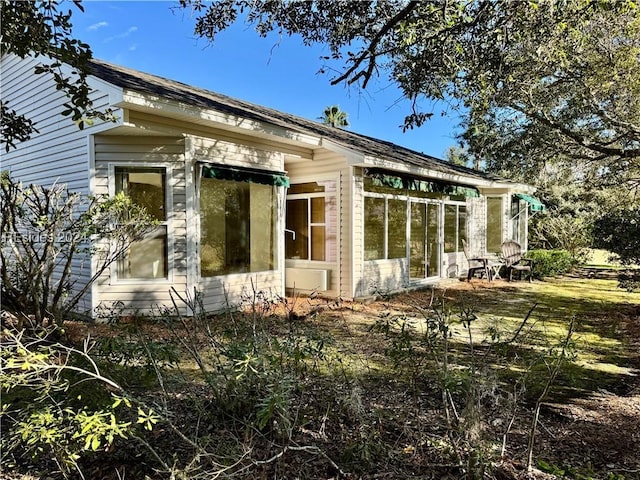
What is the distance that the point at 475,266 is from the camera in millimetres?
13945

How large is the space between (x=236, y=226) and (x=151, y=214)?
1659 millimetres

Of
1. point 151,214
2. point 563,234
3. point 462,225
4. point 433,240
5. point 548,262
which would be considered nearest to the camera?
point 151,214

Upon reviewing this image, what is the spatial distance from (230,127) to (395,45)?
10.8ft

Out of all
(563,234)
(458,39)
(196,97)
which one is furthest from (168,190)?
(563,234)

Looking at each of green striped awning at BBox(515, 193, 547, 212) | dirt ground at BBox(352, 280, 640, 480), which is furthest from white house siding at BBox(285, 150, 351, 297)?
green striped awning at BBox(515, 193, 547, 212)

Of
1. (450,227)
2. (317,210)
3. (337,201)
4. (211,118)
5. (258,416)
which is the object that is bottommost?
(258,416)

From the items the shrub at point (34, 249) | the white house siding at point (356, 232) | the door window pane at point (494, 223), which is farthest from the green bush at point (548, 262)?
the shrub at point (34, 249)

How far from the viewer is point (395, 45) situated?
571cm

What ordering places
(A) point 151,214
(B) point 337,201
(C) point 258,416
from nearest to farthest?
(C) point 258,416 → (A) point 151,214 → (B) point 337,201

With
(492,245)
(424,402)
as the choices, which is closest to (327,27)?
(424,402)

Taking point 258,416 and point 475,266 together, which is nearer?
point 258,416

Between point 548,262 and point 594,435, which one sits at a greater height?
point 548,262

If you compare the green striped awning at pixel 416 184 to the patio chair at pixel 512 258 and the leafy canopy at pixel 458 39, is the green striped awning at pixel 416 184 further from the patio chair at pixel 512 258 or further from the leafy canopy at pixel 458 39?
the leafy canopy at pixel 458 39

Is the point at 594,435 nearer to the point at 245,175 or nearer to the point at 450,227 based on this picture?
the point at 245,175
